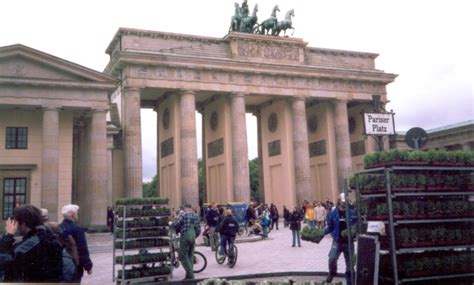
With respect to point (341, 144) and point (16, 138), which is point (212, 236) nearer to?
point (16, 138)

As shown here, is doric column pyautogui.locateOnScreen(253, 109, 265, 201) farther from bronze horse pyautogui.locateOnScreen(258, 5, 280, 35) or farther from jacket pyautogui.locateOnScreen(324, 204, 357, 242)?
jacket pyautogui.locateOnScreen(324, 204, 357, 242)

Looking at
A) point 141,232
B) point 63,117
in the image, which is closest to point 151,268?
point 141,232

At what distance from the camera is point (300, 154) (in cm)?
4628

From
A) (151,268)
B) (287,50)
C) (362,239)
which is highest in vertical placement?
(287,50)

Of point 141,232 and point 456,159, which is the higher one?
point 456,159

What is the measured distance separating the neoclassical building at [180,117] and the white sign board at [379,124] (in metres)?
27.3

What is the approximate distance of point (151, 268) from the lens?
44.1 feet

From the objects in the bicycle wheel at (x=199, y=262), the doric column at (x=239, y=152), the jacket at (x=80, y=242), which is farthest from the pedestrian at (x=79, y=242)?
the doric column at (x=239, y=152)

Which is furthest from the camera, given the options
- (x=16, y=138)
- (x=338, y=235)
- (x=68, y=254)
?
(x=16, y=138)

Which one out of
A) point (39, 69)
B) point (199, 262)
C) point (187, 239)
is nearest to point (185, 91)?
point (39, 69)

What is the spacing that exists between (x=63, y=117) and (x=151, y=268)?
79.4 ft

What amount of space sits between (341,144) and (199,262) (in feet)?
116

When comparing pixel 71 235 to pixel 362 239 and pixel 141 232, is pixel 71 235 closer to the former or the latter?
pixel 362 239

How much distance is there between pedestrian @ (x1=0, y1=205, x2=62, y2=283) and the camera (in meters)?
4.67
